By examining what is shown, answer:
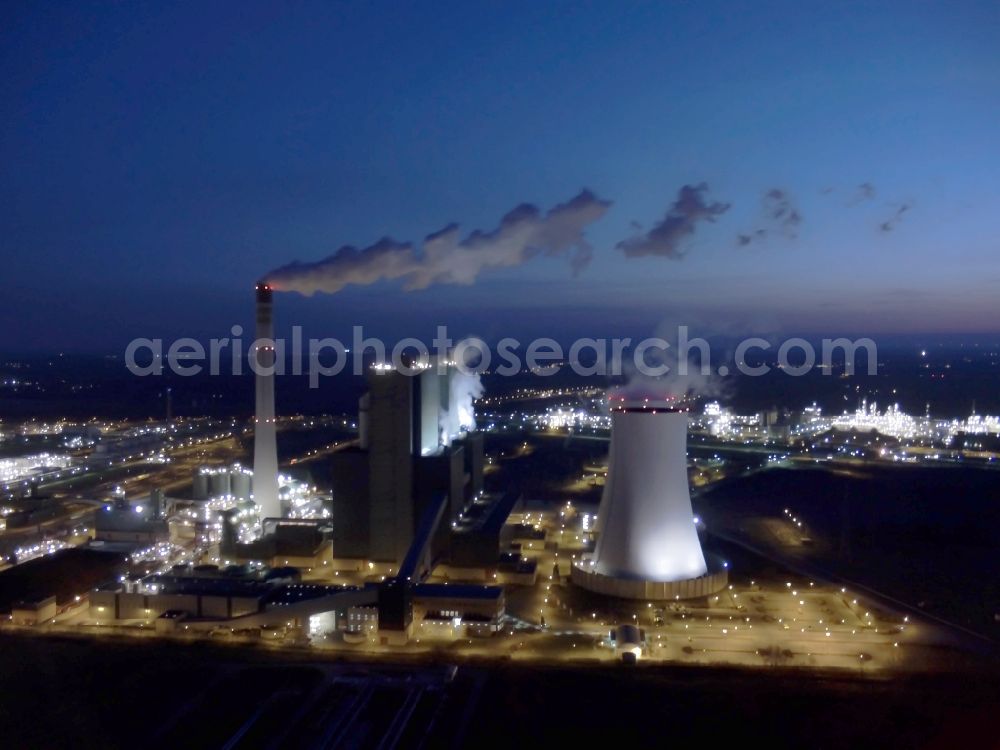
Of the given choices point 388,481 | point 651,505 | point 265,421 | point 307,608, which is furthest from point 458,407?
point 307,608

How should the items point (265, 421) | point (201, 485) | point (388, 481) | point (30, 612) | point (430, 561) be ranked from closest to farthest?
point (30, 612)
point (430, 561)
point (388, 481)
point (265, 421)
point (201, 485)

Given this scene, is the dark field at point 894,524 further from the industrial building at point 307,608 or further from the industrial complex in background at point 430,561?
the industrial building at point 307,608

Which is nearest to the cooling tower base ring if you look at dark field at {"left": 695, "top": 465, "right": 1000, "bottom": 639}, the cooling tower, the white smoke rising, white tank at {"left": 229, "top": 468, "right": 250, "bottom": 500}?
the cooling tower

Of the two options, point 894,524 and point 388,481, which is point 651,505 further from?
point 894,524

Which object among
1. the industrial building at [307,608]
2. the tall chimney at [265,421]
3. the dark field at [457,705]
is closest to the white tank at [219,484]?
→ the tall chimney at [265,421]

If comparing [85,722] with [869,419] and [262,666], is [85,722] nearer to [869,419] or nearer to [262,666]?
[262,666]

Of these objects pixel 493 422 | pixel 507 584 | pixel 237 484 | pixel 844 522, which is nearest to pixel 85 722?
pixel 507 584

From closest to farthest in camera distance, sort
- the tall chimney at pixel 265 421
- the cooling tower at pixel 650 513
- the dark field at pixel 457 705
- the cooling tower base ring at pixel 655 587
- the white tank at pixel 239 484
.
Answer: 1. the dark field at pixel 457 705
2. the cooling tower base ring at pixel 655 587
3. the cooling tower at pixel 650 513
4. the tall chimney at pixel 265 421
5. the white tank at pixel 239 484

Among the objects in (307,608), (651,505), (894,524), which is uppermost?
(651,505)

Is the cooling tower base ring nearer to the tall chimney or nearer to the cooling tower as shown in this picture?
the cooling tower
